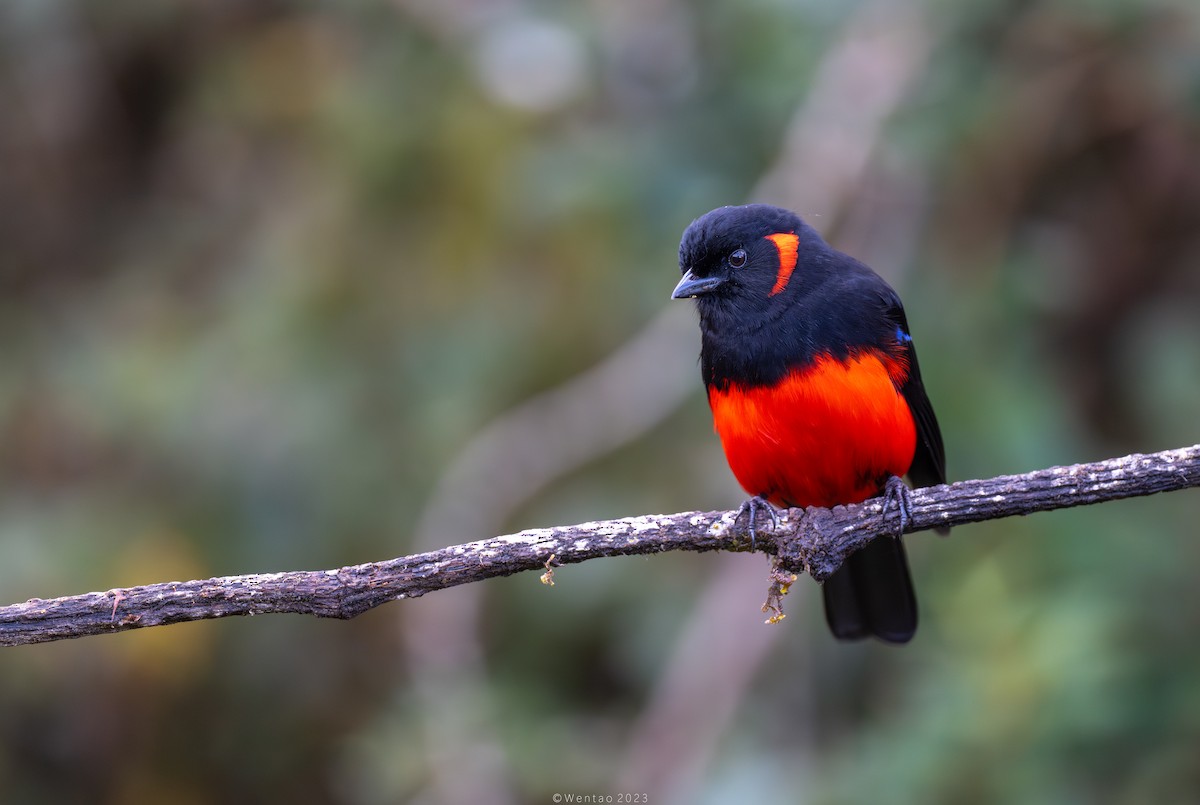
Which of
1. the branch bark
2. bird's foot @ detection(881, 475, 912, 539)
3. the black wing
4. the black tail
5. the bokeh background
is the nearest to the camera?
the branch bark

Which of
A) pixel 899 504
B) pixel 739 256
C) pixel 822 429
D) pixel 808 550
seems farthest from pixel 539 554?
pixel 739 256

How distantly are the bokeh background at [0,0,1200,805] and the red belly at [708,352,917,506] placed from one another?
826mm

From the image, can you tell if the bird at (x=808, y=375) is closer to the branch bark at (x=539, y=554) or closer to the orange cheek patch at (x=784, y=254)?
the orange cheek patch at (x=784, y=254)

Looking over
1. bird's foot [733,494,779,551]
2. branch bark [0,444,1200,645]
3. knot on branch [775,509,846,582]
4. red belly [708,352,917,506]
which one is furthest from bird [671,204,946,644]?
branch bark [0,444,1200,645]

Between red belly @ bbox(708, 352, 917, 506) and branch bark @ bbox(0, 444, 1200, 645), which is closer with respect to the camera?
branch bark @ bbox(0, 444, 1200, 645)

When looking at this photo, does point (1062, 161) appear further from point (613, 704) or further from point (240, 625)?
point (240, 625)

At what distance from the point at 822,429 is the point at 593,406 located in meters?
1.74

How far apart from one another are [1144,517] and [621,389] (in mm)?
2221

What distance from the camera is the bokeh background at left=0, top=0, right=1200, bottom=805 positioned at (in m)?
4.84

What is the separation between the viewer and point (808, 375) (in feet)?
12.4

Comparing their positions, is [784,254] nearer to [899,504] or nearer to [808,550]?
[899,504]

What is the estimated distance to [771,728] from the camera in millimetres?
4977

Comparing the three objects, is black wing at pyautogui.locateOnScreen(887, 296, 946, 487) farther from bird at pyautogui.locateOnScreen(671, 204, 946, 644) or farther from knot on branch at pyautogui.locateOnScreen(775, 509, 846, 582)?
knot on branch at pyautogui.locateOnScreen(775, 509, 846, 582)

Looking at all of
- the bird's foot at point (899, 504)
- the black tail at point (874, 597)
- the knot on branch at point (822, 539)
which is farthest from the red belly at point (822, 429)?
the knot on branch at point (822, 539)
